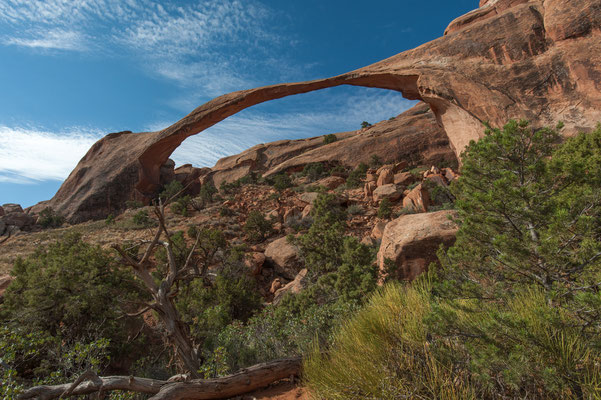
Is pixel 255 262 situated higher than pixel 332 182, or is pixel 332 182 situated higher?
pixel 332 182

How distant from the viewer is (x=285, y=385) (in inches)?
147

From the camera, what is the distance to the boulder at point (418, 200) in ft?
40.7

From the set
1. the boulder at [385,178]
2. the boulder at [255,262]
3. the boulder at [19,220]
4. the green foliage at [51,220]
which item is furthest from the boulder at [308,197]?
the boulder at [19,220]

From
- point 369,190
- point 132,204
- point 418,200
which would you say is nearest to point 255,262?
point 418,200

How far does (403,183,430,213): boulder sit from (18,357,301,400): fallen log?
10125 millimetres

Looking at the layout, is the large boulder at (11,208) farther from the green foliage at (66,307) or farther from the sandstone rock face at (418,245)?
the sandstone rock face at (418,245)

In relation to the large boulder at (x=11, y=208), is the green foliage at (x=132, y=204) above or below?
below

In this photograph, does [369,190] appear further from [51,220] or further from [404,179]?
[51,220]

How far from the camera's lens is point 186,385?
3232mm

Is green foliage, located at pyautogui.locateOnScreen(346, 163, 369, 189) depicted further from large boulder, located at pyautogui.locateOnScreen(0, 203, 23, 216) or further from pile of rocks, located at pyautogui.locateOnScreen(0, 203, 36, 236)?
large boulder, located at pyautogui.locateOnScreen(0, 203, 23, 216)

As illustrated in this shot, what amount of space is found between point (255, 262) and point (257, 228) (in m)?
3.41

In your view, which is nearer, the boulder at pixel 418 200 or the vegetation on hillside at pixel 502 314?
the vegetation on hillside at pixel 502 314

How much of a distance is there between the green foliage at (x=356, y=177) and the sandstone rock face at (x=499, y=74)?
6.96 m

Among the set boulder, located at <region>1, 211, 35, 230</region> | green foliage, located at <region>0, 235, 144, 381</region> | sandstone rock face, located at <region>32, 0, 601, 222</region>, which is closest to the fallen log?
green foliage, located at <region>0, 235, 144, 381</region>
